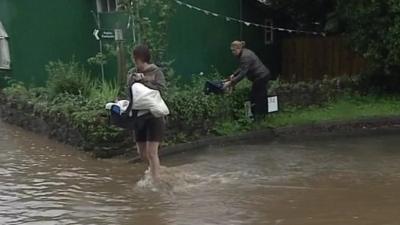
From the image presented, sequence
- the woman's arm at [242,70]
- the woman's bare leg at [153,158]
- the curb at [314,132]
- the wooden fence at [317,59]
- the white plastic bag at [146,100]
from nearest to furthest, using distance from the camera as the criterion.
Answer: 1. the white plastic bag at [146,100]
2. the woman's bare leg at [153,158]
3. the curb at [314,132]
4. the woman's arm at [242,70]
5. the wooden fence at [317,59]

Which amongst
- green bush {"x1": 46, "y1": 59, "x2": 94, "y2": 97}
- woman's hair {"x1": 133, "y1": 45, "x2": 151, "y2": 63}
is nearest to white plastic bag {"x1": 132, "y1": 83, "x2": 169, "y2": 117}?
woman's hair {"x1": 133, "y1": 45, "x2": 151, "y2": 63}

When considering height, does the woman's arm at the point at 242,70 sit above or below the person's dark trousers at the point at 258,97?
above

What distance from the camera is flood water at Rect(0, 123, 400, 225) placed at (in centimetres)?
751

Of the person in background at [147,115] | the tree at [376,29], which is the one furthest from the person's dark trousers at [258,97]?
the person in background at [147,115]

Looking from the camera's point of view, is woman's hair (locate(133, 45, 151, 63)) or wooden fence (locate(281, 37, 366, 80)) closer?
woman's hair (locate(133, 45, 151, 63))

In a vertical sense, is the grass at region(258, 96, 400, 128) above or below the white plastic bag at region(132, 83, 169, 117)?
below

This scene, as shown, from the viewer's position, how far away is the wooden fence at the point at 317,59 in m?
18.5

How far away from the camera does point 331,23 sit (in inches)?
708

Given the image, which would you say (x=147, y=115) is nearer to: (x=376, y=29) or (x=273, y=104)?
(x=273, y=104)

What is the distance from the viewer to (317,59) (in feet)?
63.1

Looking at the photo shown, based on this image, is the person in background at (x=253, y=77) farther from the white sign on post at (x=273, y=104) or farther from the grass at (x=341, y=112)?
the grass at (x=341, y=112)

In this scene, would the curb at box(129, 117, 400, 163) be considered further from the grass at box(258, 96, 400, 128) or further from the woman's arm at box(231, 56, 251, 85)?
the woman's arm at box(231, 56, 251, 85)

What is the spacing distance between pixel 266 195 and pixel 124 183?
1.96m

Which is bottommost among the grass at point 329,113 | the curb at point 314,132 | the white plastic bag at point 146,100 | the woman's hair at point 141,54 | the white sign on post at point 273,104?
the curb at point 314,132
